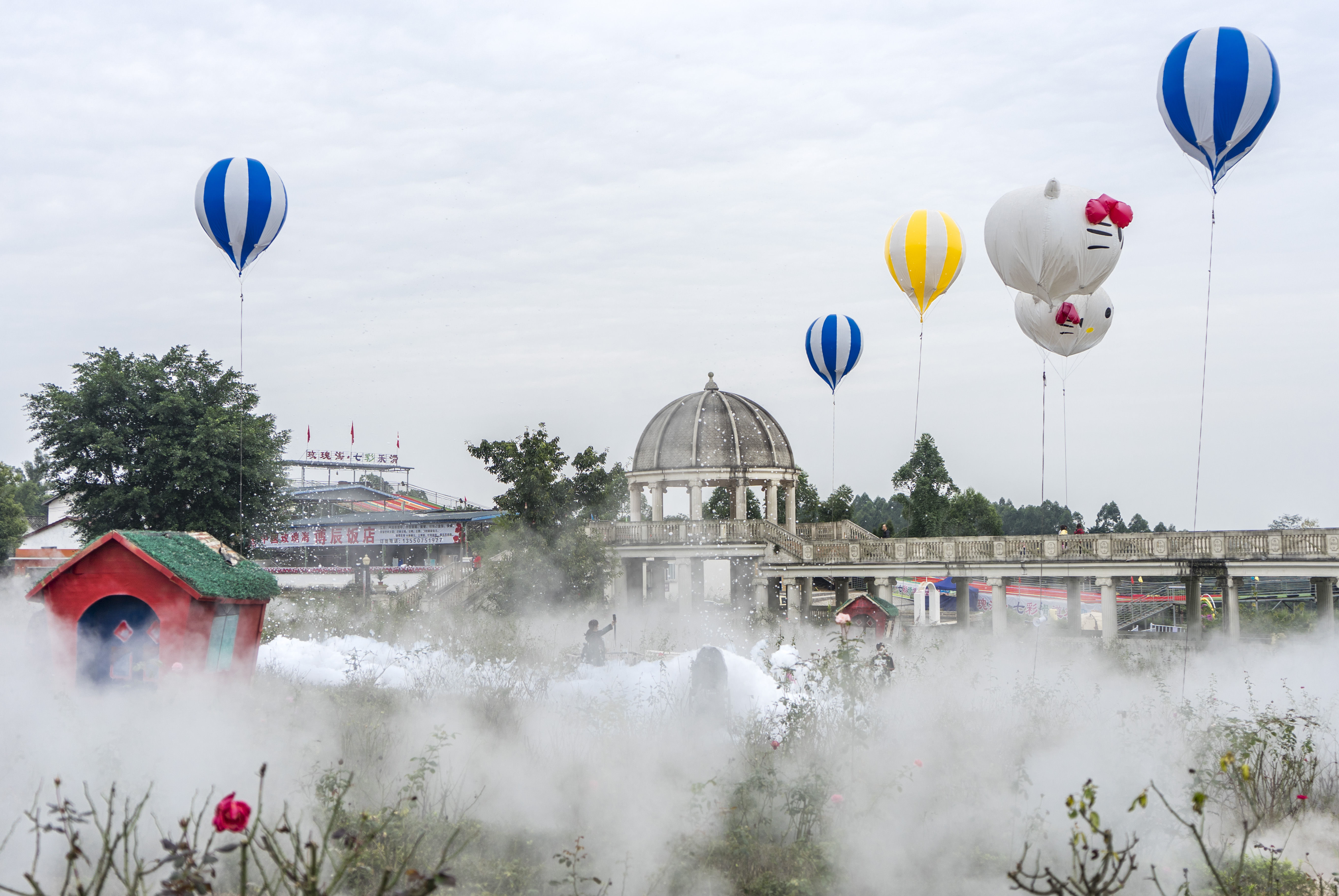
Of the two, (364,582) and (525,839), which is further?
(364,582)

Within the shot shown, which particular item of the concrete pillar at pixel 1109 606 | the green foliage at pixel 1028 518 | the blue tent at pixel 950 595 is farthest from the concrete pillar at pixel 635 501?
the green foliage at pixel 1028 518

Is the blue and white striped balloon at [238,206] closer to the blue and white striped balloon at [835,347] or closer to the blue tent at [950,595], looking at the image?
the blue and white striped balloon at [835,347]

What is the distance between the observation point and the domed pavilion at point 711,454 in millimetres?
44188

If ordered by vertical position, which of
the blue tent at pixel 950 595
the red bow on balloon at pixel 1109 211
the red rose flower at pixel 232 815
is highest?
the red bow on balloon at pixel 1109 211

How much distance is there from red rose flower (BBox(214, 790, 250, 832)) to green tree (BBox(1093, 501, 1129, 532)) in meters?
147

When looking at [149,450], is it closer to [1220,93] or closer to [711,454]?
[711,454]

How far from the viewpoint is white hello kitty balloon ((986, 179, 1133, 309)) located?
18297 millimetres

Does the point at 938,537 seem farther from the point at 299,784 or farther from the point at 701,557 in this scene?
the point at 299,784

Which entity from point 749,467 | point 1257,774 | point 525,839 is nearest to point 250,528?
point 749,467

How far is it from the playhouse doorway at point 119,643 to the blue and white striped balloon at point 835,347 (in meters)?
26.5

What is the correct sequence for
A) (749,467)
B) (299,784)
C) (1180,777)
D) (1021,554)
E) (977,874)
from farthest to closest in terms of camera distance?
1. (749,467)
2. (1021,554)
3. (1180,777)
4. (299,784)
5. (977,874)

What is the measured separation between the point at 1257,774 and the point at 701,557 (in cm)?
3073

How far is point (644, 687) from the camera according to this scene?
16328 mm

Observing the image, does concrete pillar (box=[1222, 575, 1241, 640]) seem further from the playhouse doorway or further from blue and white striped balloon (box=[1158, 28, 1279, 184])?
the playhouse doorway
